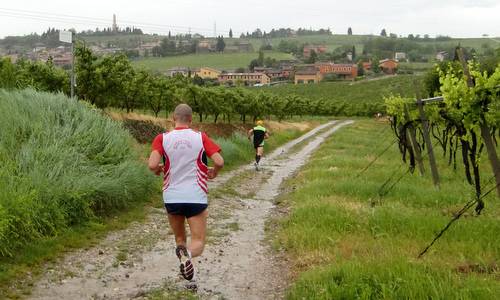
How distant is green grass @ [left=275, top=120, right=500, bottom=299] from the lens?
5.27 metres

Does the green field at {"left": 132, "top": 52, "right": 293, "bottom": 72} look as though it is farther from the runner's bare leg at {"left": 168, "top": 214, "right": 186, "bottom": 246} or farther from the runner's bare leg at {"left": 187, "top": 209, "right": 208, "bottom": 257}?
the runner's bare leg at {"left": 187, "top": 209, "right": 208, "bottom": 257}

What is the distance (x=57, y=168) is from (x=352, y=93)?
11294cm

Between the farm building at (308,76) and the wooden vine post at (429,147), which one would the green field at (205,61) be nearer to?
the farm building at (308,76)

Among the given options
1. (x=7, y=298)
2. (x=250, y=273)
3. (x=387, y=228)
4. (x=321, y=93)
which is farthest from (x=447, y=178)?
(x=321, y=93)

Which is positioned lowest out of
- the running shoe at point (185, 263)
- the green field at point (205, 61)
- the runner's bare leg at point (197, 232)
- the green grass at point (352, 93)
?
the green grass at point (352, 93)

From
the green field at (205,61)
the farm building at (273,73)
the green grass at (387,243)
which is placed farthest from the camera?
the farm building at (273,73)

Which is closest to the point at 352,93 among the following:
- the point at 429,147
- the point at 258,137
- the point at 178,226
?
the point at 258,137

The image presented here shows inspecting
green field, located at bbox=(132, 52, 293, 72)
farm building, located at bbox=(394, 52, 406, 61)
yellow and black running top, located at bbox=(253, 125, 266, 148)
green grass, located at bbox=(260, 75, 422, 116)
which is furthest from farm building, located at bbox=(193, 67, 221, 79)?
yellow and black running top, located at bbox=(253, 125, 266, 148)

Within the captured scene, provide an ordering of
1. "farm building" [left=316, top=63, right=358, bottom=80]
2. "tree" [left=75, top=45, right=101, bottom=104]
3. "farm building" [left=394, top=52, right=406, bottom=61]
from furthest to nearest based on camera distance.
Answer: "farm building" [left=316, top=63, right=358, bottom=80] < "farm building" [left=394, top=52, right=406, bottom=61] < "tree" [left=75, top=45, right=101, bottom=104]

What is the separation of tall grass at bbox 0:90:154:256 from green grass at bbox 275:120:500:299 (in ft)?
10.6

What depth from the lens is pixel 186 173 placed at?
566cm

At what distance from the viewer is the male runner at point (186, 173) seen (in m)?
5.65

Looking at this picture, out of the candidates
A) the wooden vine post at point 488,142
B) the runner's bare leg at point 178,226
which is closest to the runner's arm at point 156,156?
the runner's bare leg at point 178,226

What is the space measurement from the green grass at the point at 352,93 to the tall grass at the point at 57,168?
82576 mm
